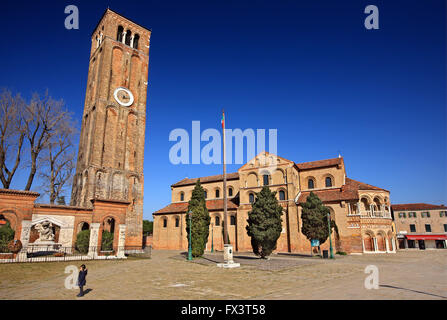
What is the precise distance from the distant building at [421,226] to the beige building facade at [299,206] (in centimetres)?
1991

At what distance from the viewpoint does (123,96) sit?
120 ft

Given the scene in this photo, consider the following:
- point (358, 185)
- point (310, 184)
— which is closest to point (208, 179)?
point (310, 184)

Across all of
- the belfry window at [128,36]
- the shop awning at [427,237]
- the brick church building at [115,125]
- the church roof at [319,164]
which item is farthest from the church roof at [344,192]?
the belfry window at [128,36]

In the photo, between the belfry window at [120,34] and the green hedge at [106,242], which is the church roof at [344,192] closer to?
the green hedge at [106,242]

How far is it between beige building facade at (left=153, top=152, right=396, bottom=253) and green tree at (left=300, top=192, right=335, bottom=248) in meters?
3.33

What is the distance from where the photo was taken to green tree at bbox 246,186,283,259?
80.1 ft

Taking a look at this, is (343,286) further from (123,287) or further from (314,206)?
(314,206)

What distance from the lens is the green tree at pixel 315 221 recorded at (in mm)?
29031

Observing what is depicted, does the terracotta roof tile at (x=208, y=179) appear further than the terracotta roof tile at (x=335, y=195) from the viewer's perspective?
Yes

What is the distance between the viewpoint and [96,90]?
116 feet

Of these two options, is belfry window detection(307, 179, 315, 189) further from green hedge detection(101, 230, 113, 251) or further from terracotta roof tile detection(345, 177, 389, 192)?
green hedge detection(101, 230, 113, 251)

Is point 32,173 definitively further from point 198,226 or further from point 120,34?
point 120,34

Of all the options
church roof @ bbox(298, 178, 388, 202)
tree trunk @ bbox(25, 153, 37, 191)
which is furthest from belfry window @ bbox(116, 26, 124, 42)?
church roof @ bbox(298, 178, 388, 202)

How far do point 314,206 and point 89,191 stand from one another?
25393 millimetres
